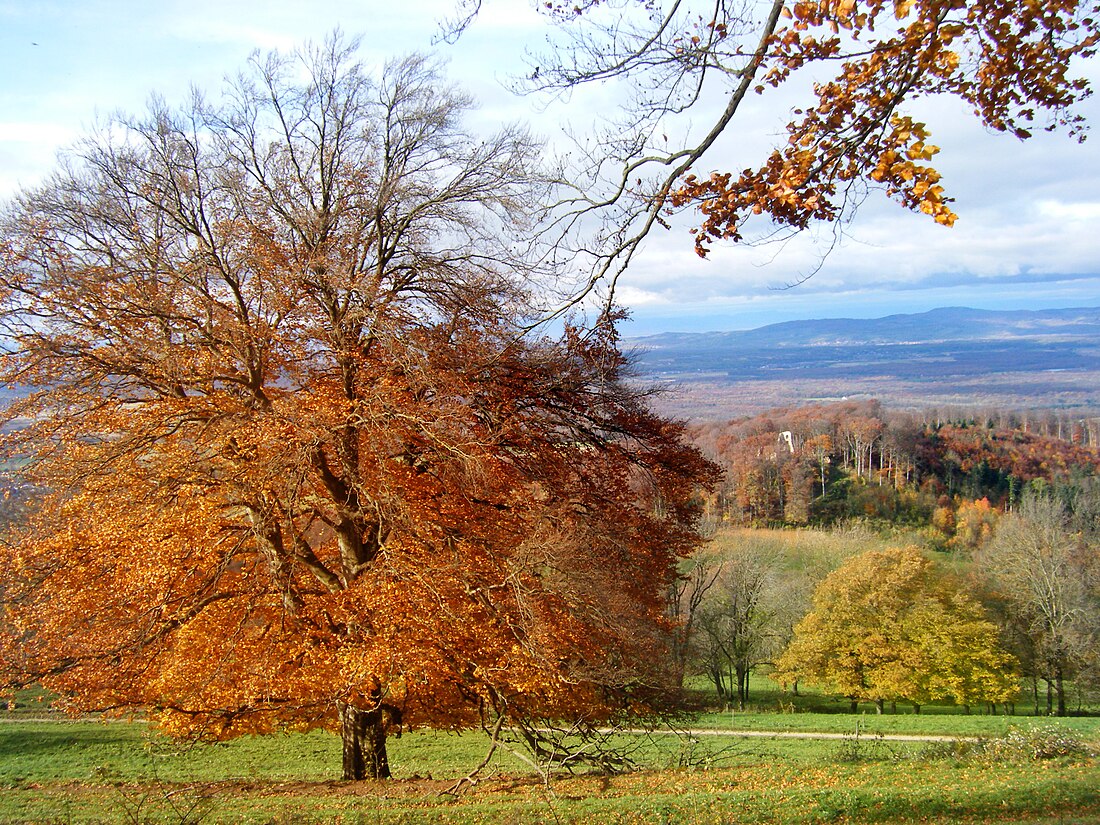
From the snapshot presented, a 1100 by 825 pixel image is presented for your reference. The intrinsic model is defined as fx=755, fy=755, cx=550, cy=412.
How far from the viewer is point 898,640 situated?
34719 millimetres

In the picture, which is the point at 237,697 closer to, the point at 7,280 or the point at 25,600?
the point at 25,600

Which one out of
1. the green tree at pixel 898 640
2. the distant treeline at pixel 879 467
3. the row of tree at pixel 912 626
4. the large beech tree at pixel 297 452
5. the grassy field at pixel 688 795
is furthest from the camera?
the distant treeline at pixel 879 467

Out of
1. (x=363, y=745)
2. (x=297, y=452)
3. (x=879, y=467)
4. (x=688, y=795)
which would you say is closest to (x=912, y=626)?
(x=363, y=745)

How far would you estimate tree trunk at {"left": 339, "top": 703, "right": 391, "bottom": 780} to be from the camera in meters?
12.5

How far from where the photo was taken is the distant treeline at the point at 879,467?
79075mm

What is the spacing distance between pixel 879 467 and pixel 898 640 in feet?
200

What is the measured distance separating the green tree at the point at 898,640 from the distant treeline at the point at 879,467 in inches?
1299

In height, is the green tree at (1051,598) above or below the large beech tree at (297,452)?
below

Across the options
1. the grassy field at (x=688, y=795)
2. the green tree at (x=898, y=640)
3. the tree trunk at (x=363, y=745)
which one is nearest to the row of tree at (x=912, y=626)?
the green tree at (x=898, y=640)

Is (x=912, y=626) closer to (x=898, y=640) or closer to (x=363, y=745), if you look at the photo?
(x=898, y=640)

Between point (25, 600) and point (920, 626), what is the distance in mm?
34635

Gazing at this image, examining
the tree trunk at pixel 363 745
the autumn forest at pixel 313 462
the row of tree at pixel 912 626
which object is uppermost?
the autumn forest at pixel 313 462

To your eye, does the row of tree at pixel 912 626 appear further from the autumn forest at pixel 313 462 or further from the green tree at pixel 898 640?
the autumn forest at pixel 313 462

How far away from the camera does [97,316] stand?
1066 centimetres
